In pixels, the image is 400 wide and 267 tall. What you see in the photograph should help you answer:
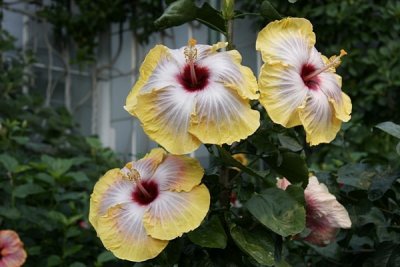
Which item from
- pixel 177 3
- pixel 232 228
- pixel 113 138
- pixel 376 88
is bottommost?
pixel 113 138

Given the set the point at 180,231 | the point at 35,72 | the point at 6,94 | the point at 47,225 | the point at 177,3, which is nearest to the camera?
the point at 180,231

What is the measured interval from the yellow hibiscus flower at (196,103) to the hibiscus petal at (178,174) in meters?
0.07

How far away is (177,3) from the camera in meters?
1.00

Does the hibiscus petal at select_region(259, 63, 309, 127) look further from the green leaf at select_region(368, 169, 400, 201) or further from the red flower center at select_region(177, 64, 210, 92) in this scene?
the green leaf at select_region(368, 169, 400, 201)

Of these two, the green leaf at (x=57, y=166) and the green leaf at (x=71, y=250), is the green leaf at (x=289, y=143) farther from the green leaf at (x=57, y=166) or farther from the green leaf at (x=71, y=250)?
the green leaf at (x=57, y=166)

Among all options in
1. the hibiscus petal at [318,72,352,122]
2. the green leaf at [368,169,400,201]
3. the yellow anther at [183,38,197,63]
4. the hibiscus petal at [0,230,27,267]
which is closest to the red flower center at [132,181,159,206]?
the yellow anther at [183,38,197,63]

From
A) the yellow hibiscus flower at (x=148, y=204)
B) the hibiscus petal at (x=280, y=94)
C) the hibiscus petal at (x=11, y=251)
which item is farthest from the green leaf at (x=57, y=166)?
the hibiscus petal at (x=280, y=94)

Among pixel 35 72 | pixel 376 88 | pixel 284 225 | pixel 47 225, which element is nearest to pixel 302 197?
pixel 284 225

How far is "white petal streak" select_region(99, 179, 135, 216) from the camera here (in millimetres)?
955

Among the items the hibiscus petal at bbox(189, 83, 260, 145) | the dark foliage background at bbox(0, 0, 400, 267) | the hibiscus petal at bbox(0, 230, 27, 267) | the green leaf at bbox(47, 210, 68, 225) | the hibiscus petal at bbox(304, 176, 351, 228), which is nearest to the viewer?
the hibiscus petal at bbox(189, 83, 260, 145)

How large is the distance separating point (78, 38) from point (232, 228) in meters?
3.30

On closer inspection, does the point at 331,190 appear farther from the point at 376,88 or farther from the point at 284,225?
the point at 376,88

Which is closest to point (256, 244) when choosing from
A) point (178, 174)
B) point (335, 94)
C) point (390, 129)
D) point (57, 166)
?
point (178, 174)

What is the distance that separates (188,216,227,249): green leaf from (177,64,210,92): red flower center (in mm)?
215
